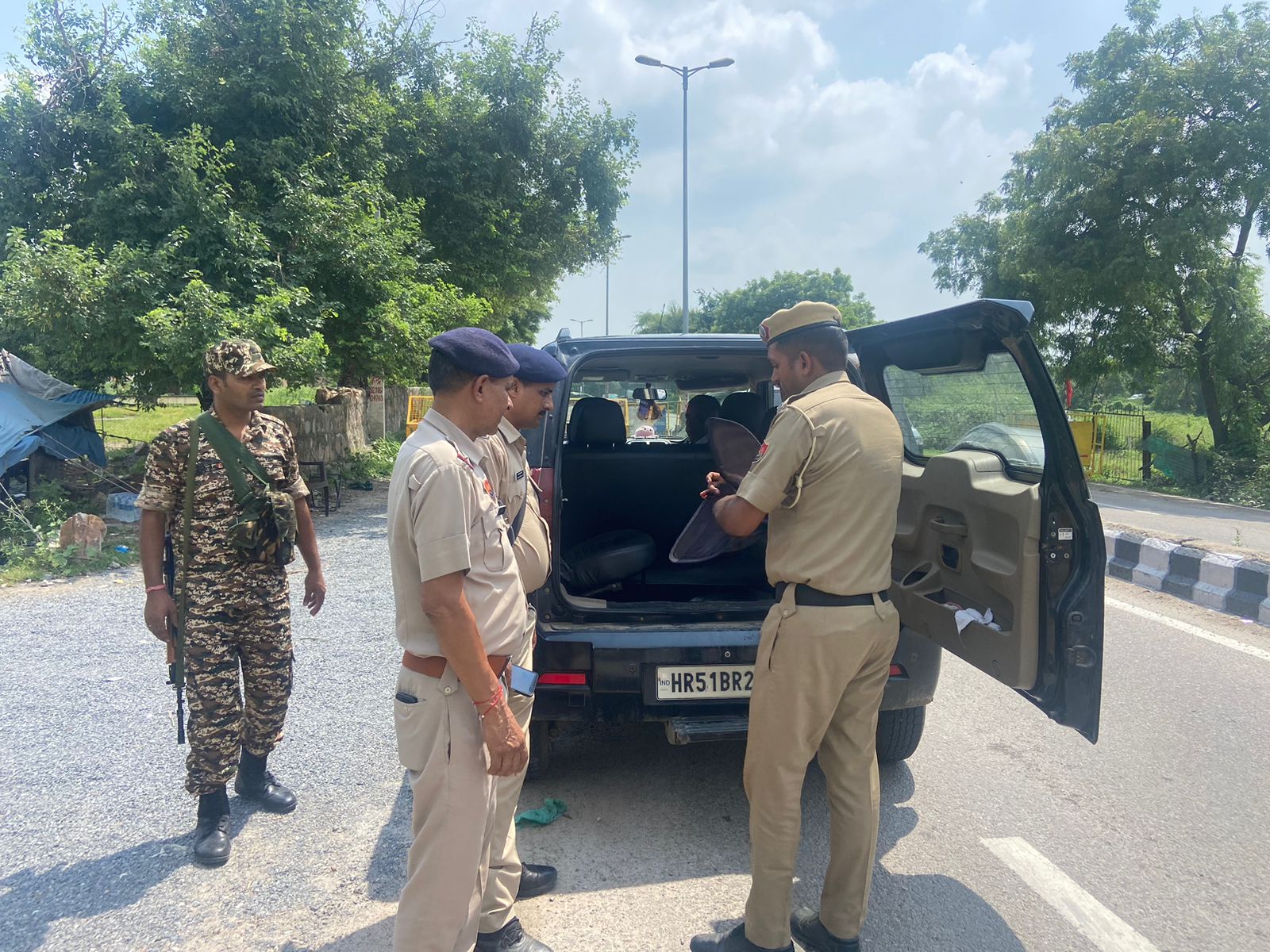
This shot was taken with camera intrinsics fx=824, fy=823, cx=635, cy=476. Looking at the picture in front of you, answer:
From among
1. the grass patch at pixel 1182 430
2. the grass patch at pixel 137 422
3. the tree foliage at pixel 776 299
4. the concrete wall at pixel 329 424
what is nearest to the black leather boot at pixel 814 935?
the concrete wall at pixel 329 424

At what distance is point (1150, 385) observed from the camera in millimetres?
16625

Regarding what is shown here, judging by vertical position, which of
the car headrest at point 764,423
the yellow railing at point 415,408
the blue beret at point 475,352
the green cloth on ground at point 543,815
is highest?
the yellow railing at point 415,408

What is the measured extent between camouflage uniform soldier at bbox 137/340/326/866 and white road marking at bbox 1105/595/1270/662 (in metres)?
5.80

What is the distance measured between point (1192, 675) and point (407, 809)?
15.0 ft

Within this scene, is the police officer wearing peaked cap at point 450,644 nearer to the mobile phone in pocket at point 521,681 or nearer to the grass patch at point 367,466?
the mobile phone in pocket at point 521,681

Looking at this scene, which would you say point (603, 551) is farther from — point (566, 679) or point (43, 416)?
point (43, 416)

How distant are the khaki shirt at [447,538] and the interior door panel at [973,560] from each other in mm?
1507

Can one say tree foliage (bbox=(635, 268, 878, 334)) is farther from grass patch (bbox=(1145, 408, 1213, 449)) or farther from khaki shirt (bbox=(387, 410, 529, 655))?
khaki shirt (bbox=(387, 410, 529, 655))

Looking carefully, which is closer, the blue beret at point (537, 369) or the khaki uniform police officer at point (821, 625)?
the khaki uniform police officer at point (821, 625)

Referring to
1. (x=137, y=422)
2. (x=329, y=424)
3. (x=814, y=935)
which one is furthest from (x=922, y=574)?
(x=137, y=422)

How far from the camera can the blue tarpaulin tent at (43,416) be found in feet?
29.8

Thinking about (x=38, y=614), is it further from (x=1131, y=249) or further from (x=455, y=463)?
(x=1131, y=249)

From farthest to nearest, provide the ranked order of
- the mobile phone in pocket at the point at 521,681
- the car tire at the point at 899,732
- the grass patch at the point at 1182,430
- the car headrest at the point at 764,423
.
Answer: the grass patch at the point at 1182,430 < the car headrest at the point at 764,423 < the car tire at the point at 899,732 < the mobile phone in pocket at the point at 521,681

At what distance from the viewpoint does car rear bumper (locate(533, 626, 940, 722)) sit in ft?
9.70
